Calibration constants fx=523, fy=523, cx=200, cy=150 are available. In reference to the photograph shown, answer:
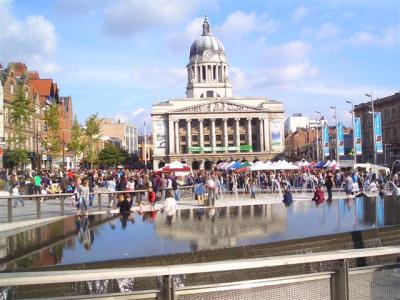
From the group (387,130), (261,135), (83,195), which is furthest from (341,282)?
(261,135)

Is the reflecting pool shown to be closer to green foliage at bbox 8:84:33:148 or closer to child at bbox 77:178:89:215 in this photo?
child at bbox 77:178:89:215

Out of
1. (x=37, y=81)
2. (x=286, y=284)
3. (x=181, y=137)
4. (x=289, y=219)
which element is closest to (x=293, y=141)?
(x=181, y=137)

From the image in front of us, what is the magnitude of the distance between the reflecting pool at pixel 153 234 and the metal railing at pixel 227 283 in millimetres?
4941

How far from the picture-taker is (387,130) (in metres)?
96.1

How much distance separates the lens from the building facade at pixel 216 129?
132000 millimetres

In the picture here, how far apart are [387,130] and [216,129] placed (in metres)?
51.5

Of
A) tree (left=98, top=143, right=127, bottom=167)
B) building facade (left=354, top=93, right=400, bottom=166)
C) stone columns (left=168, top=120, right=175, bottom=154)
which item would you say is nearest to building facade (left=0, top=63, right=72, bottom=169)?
tree (left=98, top=143, right=127, bottom=167)

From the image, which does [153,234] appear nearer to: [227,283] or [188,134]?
[227,283]

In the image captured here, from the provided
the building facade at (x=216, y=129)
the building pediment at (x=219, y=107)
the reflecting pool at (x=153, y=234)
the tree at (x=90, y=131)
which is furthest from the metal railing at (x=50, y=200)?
the building pediment at (x=219, y=107)

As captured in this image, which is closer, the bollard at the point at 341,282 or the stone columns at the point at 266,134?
the bollard at the point at 341,282

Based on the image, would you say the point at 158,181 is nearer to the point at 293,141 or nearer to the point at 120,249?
the point at 120,249

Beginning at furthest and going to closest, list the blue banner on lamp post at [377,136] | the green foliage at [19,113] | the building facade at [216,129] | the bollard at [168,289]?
the building facade at [216,129], the blue banner on lamp post at [377,136], the green foliage at [19,113], the bollard at [168,289]

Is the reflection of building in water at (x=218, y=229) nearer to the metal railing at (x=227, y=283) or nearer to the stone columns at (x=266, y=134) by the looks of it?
the metal railing at (x=227, y=283)

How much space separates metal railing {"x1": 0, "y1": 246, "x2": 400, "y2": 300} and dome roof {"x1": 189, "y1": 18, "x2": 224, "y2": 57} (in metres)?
157
